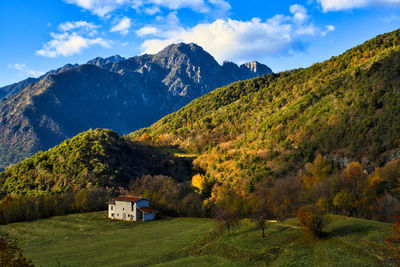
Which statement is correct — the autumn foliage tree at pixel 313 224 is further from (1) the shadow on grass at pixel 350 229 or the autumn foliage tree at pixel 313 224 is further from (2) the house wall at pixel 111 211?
(2) the house wall at pixel 111 211

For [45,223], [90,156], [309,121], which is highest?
[309,121]

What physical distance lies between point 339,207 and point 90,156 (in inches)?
4256

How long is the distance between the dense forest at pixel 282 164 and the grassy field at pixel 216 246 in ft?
91.8

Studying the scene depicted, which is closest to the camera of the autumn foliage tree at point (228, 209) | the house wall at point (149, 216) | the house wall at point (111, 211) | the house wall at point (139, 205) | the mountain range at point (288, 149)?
the autumn foliage tree at point (228, 209)

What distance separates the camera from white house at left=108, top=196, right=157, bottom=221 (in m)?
89.8

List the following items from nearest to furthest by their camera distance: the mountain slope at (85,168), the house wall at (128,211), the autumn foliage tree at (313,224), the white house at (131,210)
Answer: the autumn foliage tree at (313,224)
the white house at (131,210)
the house wall at (128,211)
the mountain slope at (85,168)

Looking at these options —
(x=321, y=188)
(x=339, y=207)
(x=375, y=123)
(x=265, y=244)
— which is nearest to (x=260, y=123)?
(x=375, y=123)

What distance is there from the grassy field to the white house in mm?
13280

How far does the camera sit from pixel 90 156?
142 m

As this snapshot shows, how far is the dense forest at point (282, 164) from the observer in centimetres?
8700

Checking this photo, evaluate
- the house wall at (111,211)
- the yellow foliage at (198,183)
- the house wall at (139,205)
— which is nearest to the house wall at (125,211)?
the house wall at (139,205)

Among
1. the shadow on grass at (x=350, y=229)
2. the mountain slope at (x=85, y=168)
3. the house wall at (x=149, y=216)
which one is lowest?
the house wall at (x=149, y=216)

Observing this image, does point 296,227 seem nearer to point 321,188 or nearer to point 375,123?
point 321,188

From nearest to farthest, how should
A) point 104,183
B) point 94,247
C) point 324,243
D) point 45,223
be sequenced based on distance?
point 324,243 → point 94,247 → point 45,223 → point 104,183
